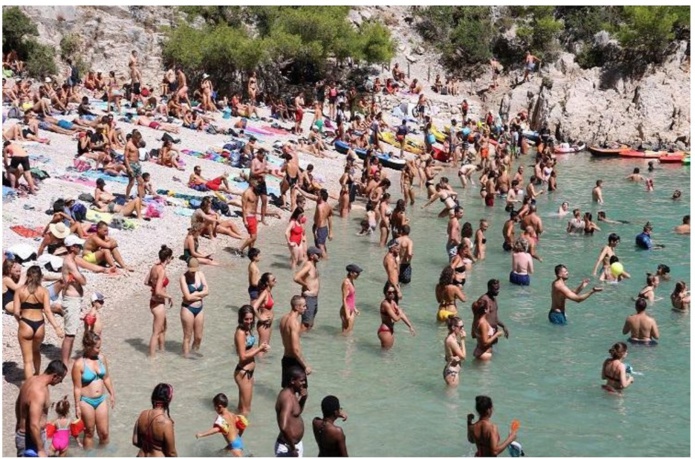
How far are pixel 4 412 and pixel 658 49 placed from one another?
1318 inches

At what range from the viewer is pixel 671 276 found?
1730 cm

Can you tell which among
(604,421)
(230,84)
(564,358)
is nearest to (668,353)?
(564,358)

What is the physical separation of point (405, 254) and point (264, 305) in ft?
13.9

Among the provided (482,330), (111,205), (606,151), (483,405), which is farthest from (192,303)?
(606,151)

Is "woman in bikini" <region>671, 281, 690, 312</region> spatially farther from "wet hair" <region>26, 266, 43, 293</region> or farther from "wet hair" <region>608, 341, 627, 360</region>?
"wet hair" <region>26, 266, 43, 293</region>

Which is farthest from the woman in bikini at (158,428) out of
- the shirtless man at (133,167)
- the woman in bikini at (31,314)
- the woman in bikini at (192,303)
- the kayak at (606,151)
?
the kayak at (606,151)

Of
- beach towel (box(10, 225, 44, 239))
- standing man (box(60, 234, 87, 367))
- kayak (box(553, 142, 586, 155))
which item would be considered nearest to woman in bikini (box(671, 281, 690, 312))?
standing man (box(60, 234, 87, 367))

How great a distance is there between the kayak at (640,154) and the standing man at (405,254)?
792 inches

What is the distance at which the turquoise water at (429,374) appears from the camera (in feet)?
33.2

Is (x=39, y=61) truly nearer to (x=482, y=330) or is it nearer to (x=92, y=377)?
(x=482, y=330)

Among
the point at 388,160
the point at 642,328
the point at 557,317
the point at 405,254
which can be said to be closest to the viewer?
the point at 642,328

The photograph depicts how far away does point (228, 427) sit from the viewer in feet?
30.1

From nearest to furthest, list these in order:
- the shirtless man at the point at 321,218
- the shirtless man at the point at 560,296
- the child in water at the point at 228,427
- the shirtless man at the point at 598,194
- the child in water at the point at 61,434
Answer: the child in water at the point at 61,434 → the child in water at the point at 228,427 → the shirtless man at the point at 560,296 → the shirtless man at the point at 321,218 → the shirtless man at the point at 598,194

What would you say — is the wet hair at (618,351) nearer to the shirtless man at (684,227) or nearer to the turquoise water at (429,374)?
the turquoise water at (429,374)
